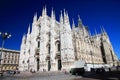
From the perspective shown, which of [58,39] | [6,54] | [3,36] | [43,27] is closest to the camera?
[3,36]

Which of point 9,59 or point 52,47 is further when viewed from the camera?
point 9,59

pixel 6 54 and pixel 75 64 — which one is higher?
pixel 6 54

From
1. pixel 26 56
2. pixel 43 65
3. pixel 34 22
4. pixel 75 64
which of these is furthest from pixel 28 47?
pixel 75 64

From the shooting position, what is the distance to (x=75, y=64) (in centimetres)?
2666

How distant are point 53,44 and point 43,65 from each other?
24.8ft

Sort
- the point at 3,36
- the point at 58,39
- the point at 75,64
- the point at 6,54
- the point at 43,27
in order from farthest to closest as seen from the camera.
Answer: the point at 6,54 < the point at 43,27 < the point at 58,39 < the point at 75,64 < the point at 3,36

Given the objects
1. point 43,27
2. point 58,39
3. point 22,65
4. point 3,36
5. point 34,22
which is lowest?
point 22,65

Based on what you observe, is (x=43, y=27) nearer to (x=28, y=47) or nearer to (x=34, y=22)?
(x=34, y=22)

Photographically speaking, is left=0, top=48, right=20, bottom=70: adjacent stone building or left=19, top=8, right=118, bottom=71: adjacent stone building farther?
left=0, top=48, right=20, bottom=70: adjacent stone building

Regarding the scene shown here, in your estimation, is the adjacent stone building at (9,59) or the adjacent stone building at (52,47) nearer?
the adjacent stone building at (52,47)

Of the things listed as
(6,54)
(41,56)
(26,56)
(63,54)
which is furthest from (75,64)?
(6,54)

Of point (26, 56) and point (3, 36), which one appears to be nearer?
point (3, 36)

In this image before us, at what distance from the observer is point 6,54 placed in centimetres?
5688

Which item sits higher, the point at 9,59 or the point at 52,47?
the point at 52,47
